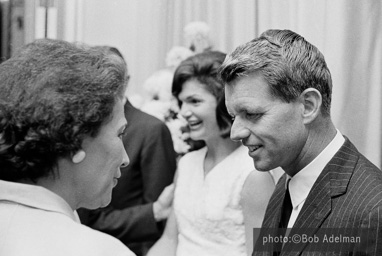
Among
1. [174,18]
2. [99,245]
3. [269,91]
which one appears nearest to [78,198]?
[99,245]

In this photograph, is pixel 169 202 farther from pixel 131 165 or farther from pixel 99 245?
pixel 99 245

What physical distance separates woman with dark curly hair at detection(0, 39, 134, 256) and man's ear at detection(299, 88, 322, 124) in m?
0.74

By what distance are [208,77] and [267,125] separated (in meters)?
0.99

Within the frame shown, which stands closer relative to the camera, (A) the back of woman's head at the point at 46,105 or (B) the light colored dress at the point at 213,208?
(A) the back of woman's head at the point at 46,105

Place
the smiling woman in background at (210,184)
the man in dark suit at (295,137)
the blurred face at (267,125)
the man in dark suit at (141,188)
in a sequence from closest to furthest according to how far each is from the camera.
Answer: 1. the man in dark suit at (295,137)
2. the blurred face at (267,125)
3. the smiling woman in background at (210,184)
4. the man in dark suit at (141,188)

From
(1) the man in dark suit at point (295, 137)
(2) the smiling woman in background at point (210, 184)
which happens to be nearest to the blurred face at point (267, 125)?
(1) the man in dark suit at point (295, 137)

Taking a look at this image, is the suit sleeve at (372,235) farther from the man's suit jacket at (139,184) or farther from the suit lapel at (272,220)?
the man's suit jacket at (139,184)

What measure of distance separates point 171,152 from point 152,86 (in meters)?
Result: 0.57

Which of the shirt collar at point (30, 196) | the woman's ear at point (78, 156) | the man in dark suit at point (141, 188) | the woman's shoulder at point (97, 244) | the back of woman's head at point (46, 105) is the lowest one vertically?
the man in dark suit at point (141, 188)

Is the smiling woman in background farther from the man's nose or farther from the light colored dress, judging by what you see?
the man's nose

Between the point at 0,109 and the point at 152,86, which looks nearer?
the point at 0,109

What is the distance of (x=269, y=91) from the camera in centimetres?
199

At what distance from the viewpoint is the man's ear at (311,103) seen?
1970 millimetres

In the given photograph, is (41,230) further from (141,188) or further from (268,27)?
(268,27)
